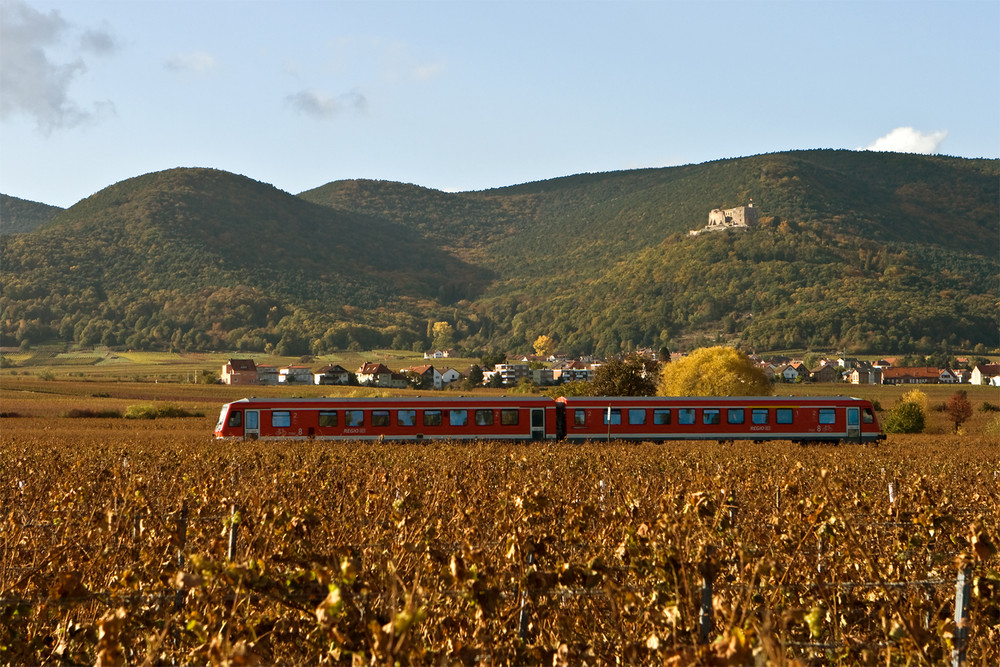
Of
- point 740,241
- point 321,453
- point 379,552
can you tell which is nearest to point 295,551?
point 379,552

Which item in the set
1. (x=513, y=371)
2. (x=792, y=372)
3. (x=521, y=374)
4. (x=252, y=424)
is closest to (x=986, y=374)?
(x=792, y=372)

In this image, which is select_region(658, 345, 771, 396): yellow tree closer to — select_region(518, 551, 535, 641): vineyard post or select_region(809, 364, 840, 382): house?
select_region(518, 551, 535, 641): vineyard post

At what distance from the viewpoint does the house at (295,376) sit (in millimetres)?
104681

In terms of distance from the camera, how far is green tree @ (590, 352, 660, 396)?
5016 cm

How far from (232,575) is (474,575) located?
1156mm

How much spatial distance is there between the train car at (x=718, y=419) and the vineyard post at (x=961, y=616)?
82.3ft

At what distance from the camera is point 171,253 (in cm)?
18512

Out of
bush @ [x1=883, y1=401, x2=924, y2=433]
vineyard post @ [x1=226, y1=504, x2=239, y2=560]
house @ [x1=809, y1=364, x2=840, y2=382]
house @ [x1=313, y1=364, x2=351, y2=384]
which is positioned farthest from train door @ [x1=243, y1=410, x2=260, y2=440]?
house @ [x1=809, y1=364, x2=840, y2=382]

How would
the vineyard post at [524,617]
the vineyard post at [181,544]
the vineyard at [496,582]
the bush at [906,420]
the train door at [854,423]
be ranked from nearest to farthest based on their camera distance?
the vineyard at [496,582], the vineyard post at [524,617], the vineyard post at [181,544], the train door at [854,423], the bush at [906,420]

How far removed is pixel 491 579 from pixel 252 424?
86.5ft

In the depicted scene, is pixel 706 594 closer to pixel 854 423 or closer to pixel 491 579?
pixel 491 579

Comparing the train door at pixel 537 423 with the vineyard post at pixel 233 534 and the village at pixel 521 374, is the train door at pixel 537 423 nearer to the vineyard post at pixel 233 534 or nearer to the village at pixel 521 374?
the vineyard post at pixel 233 534

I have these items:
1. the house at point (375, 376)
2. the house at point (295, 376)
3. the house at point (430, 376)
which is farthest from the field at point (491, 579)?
the house at point (295, 376)

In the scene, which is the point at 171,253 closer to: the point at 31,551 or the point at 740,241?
the point at 740,241
